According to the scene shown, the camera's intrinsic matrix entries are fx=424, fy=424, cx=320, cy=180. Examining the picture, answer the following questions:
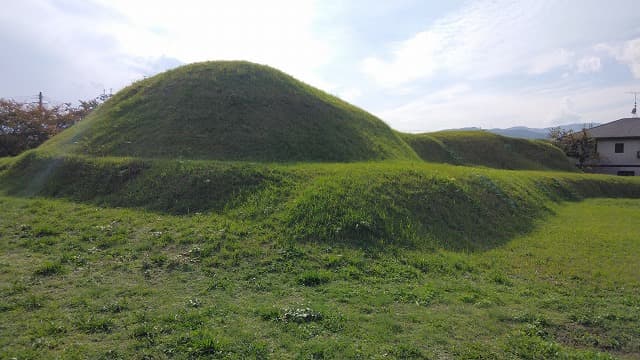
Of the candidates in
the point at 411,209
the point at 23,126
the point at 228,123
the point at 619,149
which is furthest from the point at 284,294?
the point at 619,149

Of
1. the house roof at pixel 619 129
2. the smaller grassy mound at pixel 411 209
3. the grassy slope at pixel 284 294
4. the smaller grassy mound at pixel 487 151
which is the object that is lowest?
the grassy slope at pixel 284 294

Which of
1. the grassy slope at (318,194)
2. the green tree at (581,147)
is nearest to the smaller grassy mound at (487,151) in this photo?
the green tree at (581,147)

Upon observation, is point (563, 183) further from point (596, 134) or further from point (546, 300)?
point (596, 134)

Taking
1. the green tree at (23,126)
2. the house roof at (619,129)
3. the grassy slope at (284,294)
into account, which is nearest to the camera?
the grassy slope at (284,294)

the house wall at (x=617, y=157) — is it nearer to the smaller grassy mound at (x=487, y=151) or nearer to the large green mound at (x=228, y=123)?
the smaller grassy mound at (x=487, y=151)

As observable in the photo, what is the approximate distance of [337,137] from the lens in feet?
68.6

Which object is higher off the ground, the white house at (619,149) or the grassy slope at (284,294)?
the white house at (619,149)

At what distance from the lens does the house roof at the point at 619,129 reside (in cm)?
4544

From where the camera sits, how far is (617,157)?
4581 centimetres

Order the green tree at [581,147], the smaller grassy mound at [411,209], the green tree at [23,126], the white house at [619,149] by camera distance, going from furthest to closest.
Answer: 1. the green tree at [581,147]
2. the white house at [619,149]
3. the green tree at [23,126]
4. the smaller grassy mound at [411,209]

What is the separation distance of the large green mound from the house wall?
32.7m

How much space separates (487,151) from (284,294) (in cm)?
3453

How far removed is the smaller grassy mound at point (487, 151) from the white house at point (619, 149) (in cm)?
783

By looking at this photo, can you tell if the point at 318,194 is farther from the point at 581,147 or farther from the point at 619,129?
the point at 619,129
